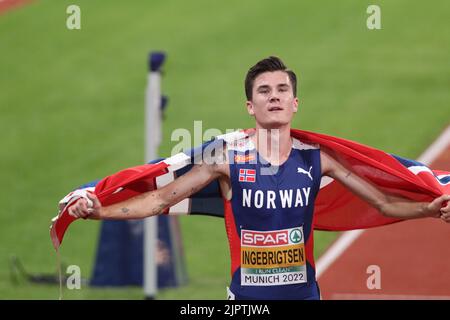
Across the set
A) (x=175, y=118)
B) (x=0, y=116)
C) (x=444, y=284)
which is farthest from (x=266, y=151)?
(x=0, y=116)

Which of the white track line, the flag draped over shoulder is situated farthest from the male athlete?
the white track line

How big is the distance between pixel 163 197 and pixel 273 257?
0.84m

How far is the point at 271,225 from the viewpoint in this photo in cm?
680

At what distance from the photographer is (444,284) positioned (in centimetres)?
1098

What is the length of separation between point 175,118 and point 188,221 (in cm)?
341

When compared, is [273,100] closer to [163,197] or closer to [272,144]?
[272,144]

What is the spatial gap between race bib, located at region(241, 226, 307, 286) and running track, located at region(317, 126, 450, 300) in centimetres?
398

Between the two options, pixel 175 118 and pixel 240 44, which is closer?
pixel 175 118

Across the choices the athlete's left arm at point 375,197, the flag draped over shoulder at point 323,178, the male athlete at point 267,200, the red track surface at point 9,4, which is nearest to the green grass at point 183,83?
the red track surface at point 9,4

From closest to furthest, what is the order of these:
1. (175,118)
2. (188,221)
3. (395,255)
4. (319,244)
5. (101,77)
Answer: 1. (395,255)
2. (319,244)
3. (188,221)
4. (175,118)
5. (101,77)

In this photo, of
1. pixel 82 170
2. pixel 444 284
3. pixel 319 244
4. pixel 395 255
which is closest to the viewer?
pixel 444 284

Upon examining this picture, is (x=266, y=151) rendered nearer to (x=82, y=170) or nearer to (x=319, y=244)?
(x=319, y=244)

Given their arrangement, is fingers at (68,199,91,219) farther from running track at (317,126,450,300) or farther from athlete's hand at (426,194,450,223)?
running track at (317,126,450,300)

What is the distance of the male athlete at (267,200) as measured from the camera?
6.79 metres
